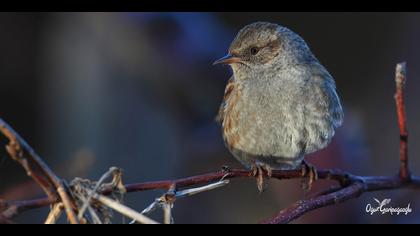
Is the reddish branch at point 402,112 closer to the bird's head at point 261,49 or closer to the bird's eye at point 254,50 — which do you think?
the bird's head at point 261,49

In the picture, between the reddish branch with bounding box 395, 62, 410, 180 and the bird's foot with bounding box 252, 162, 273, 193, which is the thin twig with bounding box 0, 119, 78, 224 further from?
the bird's foot with bounding box 252, 162, 273, 193

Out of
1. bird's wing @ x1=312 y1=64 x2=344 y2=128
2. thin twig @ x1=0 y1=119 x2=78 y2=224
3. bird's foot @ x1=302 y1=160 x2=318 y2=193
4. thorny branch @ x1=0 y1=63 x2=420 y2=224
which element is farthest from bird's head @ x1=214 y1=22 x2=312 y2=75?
thin twig @ x1=0 y1=119 x2=78 y2=224

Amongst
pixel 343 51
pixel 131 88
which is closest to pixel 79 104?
pixel 131 88

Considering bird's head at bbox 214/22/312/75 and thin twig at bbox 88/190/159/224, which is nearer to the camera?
thin twig at bbox 88/190/159/224

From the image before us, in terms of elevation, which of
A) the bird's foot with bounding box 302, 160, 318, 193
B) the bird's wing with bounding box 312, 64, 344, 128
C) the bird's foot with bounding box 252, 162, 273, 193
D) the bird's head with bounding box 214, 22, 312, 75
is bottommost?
the bird's foot with bounding box 302, 160, 318, 193

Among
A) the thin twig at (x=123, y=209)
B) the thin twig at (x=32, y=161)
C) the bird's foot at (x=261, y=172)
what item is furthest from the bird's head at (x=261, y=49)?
the thin twig at (x=32, y=161)
